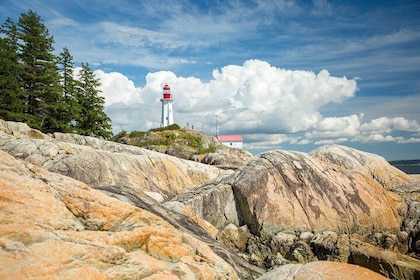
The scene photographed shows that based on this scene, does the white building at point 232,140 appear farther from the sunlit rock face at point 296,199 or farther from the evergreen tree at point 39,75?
Result: the sunlit rock face at point 296,199

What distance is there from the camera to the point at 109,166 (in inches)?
783

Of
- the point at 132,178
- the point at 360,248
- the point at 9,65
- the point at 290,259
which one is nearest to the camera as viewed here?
the point at 360,248

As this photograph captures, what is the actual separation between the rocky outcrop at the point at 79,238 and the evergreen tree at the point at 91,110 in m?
42.2

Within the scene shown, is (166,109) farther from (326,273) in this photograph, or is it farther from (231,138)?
(326,273)

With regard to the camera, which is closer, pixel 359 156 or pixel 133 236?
pixel 133 236

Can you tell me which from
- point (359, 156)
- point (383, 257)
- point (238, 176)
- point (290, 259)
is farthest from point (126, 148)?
point (383, 257)

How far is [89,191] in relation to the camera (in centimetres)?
726

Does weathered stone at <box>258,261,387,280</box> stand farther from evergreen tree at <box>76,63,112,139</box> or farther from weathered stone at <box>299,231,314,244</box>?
evergreen tree at <box>76,63,112,139</box>

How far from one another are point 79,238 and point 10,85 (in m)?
38.5

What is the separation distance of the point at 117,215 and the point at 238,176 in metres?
12.3

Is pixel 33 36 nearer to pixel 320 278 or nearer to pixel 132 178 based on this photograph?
pixel 132 178

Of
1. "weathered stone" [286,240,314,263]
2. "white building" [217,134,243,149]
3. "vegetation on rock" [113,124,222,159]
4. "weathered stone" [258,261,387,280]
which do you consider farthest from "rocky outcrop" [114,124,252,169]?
"white building" [217,134,243,149]

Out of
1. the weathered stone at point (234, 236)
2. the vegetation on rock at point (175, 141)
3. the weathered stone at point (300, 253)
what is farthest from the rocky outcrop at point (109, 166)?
the vegetation on rock at point (175, 141)

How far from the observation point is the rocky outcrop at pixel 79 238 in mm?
4828
